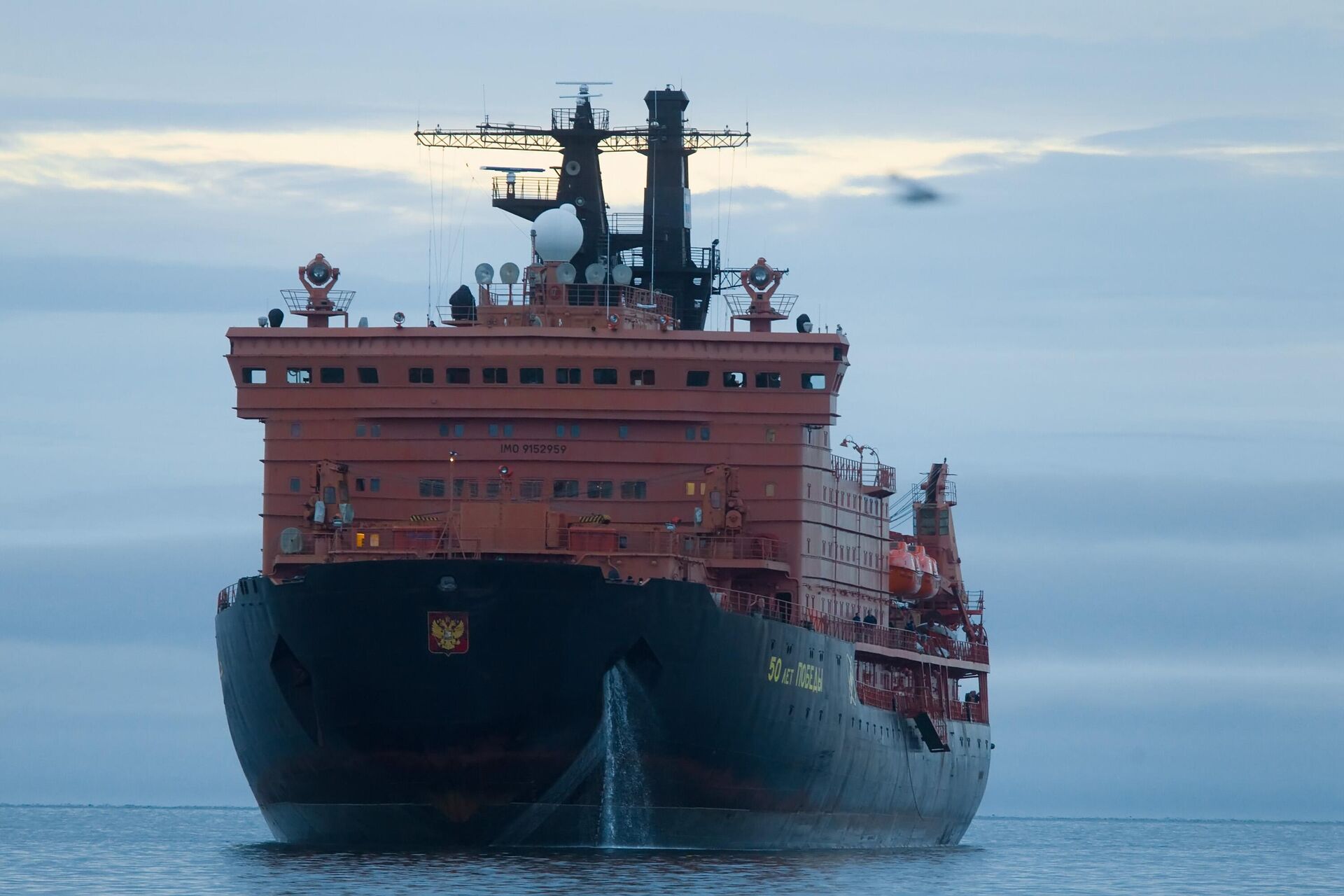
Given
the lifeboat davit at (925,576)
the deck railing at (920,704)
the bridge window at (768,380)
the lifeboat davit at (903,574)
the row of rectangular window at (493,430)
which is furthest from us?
the lifeboat davit at (925,576)

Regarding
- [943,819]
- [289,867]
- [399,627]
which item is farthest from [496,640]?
[943,819]

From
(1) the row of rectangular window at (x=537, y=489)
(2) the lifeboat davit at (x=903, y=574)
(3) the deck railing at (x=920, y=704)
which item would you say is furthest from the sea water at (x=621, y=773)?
(2) the lifeboat davit at (x=903, y=574)

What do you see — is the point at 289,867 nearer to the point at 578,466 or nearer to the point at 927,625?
the point at 578,466

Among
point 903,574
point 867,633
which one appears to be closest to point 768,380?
point 867,633

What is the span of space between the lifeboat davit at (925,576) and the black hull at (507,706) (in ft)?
55.9

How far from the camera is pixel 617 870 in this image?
4512cm

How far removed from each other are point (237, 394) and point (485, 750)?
12909 millimetres

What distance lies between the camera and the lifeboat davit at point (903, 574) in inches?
2687

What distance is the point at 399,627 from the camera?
47.7 m

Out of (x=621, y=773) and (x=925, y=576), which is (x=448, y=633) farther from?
(x=925, y=576)

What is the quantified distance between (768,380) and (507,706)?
12.4 meters

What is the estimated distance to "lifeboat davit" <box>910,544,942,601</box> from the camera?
6944 cm

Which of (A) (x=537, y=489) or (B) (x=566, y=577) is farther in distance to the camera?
(A) (x=537, y=489)

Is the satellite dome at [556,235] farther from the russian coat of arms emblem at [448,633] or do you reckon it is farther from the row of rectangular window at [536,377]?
the russian coat of arms emblem at [448,633]
